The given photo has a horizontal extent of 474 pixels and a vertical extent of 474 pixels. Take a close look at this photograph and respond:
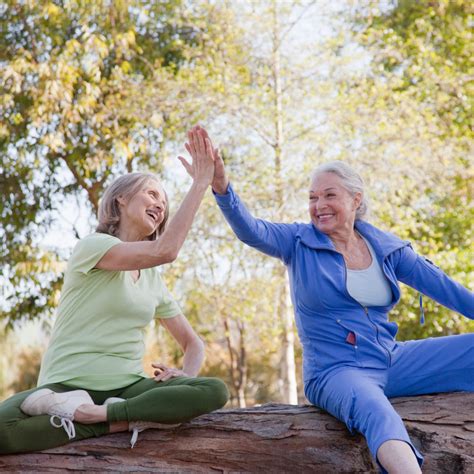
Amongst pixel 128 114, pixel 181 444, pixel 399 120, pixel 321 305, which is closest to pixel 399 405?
pixel 321 305

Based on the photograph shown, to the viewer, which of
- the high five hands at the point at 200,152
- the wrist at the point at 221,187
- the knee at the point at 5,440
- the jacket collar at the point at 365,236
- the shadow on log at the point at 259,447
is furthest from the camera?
the jacket collar at the point at 365,236

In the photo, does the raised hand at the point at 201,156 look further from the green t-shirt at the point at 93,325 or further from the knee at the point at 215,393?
the knee at the point at 215,393

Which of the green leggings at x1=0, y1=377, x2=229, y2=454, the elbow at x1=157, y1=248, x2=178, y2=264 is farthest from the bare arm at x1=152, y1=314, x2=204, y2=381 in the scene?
the elbow at x1=157, y1=248, x2=178, y2=264

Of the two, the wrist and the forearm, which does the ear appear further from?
the forearm

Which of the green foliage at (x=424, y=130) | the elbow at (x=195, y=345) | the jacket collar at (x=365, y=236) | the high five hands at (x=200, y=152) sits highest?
the green foliage at (x=424, y=130)

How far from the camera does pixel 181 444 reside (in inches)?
103

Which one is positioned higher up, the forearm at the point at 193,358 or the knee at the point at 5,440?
the forearm at the point at 193,358

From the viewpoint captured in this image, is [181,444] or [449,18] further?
[449,18]

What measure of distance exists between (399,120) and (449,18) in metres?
2.87

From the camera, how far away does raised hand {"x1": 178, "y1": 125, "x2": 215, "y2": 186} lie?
8.69 ft

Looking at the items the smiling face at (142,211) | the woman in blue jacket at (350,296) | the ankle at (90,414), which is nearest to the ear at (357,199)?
the woman in blue jacket at (350,296)

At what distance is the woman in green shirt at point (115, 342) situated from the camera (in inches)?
97.2

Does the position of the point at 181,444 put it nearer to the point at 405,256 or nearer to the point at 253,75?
the point at 405,256

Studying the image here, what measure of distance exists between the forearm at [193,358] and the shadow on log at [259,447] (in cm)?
18
